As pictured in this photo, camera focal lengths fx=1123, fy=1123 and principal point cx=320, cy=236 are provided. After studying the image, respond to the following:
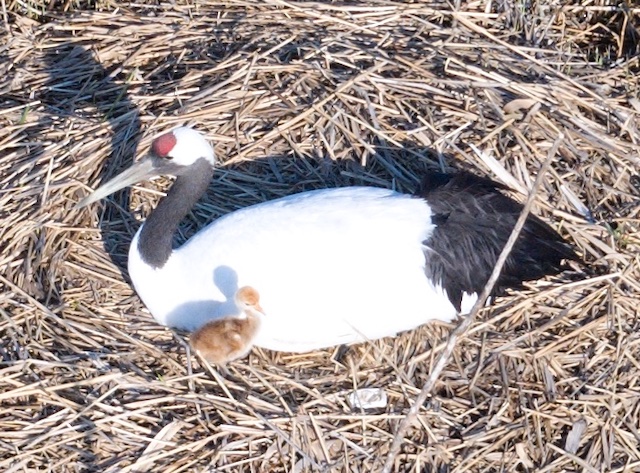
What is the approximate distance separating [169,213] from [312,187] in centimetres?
82

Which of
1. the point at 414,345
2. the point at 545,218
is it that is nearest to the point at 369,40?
the point at 545,218

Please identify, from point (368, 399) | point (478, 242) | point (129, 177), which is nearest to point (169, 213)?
point (129, 177)

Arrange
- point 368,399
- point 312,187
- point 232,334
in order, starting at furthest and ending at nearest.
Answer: point 312,187, point 368,399, point 232,334

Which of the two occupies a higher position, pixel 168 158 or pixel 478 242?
pixel 168 158

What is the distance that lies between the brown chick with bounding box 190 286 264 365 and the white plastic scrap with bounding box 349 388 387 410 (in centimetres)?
47

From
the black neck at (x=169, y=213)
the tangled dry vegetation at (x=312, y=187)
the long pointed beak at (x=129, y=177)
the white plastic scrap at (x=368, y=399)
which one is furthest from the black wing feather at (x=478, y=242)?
the long pointed beak at (x=129, y=177)

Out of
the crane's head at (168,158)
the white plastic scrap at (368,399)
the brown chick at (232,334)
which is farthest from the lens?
the crane's head at (168,158)

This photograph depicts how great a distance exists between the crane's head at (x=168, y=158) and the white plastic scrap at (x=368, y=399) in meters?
1.11

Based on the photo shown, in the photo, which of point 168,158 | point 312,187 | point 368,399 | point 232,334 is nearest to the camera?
point 232,334

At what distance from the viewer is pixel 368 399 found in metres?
4.40

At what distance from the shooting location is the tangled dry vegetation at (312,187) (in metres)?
4.27

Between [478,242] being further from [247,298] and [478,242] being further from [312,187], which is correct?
[247,298]

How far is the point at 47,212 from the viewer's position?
491cm

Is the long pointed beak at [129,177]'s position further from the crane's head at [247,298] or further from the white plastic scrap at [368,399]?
the white plastic scrap at [368,399]
